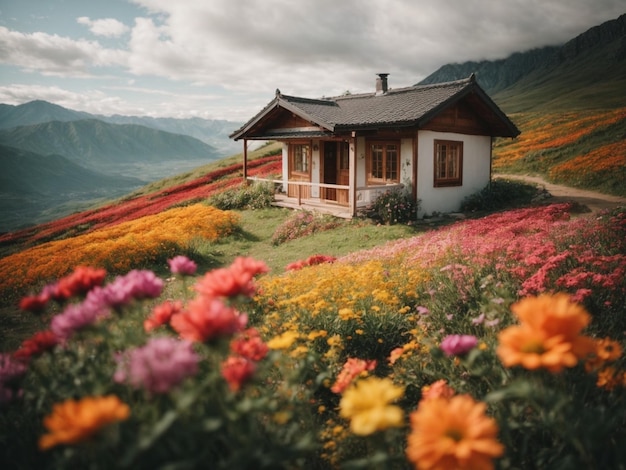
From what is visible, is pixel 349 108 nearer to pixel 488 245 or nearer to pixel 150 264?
pixel 150 264

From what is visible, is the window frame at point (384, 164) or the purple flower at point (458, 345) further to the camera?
the window frame at point (384, 164)

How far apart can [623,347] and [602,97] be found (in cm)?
7278

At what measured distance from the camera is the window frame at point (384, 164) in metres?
16.0

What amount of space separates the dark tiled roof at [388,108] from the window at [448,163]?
1.88 m

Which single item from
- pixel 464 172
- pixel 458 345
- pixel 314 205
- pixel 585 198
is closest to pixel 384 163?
pixel 314 205

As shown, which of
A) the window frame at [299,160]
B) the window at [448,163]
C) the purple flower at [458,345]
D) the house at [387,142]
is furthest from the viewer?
the window frame at [299,160]

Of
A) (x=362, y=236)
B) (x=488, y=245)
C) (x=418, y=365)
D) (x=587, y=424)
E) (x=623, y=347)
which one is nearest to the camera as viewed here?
(x=587, y=424)

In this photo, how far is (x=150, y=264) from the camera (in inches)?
480

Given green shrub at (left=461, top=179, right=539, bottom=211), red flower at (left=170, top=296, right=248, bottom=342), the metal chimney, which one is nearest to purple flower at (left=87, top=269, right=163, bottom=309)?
red flower at (left=170, top=296, right=248, bottom=342)

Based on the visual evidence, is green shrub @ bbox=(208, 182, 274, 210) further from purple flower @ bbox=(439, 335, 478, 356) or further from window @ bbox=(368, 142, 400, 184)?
purple flower @ bbox=(439, 335, 478, 356)

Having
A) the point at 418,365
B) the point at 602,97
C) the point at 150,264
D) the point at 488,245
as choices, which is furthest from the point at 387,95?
the point at 602,97

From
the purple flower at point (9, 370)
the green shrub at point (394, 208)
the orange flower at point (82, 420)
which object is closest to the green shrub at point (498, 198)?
the green shrub at point (394, 208)

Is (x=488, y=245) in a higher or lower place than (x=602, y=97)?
lower

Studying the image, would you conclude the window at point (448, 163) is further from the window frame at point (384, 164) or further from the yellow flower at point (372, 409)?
the yellow flower at point (372, 409)
